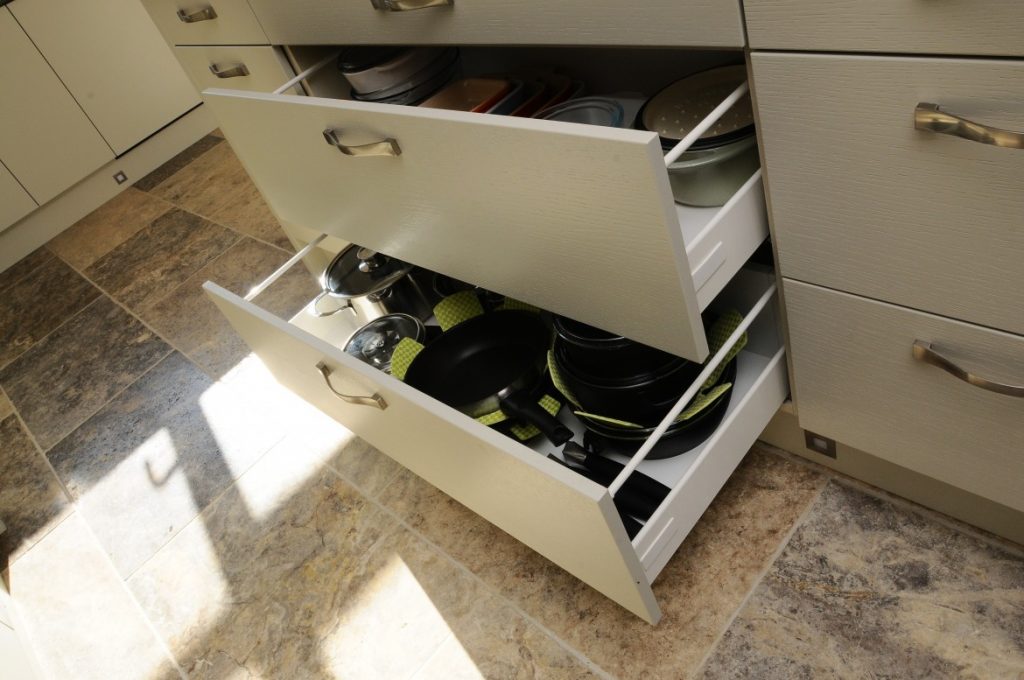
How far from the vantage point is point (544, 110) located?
1.05 meters

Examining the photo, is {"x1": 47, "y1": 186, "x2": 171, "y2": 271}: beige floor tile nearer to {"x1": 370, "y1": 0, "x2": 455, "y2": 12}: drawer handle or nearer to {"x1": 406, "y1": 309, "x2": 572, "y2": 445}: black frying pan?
{"x1": 406, "y1": 309, "x2": 572, "y2": 445}: black frying pan

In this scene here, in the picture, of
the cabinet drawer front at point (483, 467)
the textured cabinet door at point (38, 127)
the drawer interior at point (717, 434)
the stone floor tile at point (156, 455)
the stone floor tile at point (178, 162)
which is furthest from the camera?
the stone floor tile at point (178, 162)

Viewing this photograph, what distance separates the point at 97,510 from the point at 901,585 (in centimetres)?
154

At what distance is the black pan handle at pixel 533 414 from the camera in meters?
0.99

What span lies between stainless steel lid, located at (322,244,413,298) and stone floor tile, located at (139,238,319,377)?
1.74 feet

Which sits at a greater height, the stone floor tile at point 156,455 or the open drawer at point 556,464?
the open drawer at point 556,464

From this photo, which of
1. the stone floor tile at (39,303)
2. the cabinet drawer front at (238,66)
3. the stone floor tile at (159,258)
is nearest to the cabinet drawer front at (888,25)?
the cabinet drawer front at (238,66)

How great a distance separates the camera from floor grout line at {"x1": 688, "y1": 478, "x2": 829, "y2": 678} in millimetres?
990

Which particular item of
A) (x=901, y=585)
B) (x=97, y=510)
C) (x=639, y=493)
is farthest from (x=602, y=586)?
(x=97, y=510)

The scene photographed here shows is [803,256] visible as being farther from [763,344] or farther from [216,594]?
[216,594]

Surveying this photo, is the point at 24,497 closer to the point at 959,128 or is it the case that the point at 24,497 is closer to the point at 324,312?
the point at 324,312

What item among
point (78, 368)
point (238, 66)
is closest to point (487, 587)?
point (238, 66)

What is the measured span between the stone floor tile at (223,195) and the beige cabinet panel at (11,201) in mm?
443

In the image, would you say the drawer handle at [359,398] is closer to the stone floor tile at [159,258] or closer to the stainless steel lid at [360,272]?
the stainless steel lid at [360,272]
